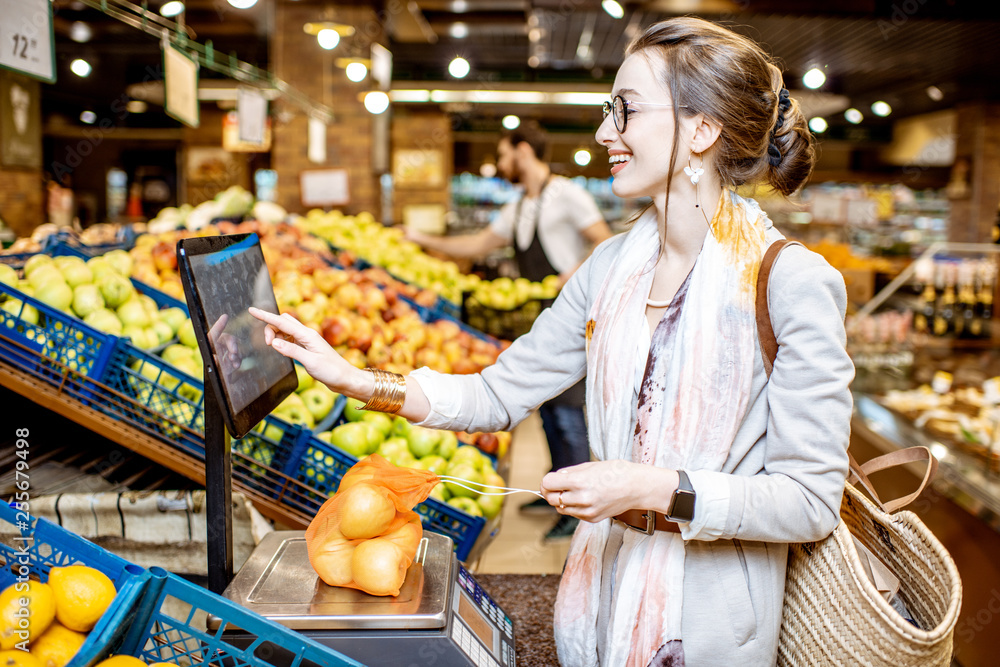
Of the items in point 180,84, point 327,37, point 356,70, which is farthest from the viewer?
point 356,70

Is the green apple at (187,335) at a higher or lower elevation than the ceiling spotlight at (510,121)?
lower

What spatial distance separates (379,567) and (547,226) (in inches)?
119

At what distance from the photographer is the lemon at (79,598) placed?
37.2 inches

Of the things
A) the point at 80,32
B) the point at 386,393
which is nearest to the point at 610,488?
the point at 386,393

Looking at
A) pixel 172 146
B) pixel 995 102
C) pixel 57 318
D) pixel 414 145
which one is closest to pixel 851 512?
pixel 57 318

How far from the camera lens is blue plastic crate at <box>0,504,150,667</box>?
Result: 872mm

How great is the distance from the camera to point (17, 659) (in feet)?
2.90

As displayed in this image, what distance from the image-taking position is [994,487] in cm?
285

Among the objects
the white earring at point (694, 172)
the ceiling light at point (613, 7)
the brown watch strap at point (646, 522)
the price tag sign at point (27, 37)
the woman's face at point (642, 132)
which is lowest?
the brown watch strap at point (646, 522)

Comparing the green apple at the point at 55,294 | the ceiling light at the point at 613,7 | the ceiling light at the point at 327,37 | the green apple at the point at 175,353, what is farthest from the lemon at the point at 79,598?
the ceiling light at the point at 613,7

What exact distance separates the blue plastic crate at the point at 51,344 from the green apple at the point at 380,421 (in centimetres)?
78

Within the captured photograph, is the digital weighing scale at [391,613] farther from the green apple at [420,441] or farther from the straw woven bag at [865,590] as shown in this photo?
the green apple at [420,441]

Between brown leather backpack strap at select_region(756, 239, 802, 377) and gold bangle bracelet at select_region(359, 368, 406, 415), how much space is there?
2.05ft

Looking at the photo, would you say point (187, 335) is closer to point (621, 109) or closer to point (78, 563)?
point (78, 563)
